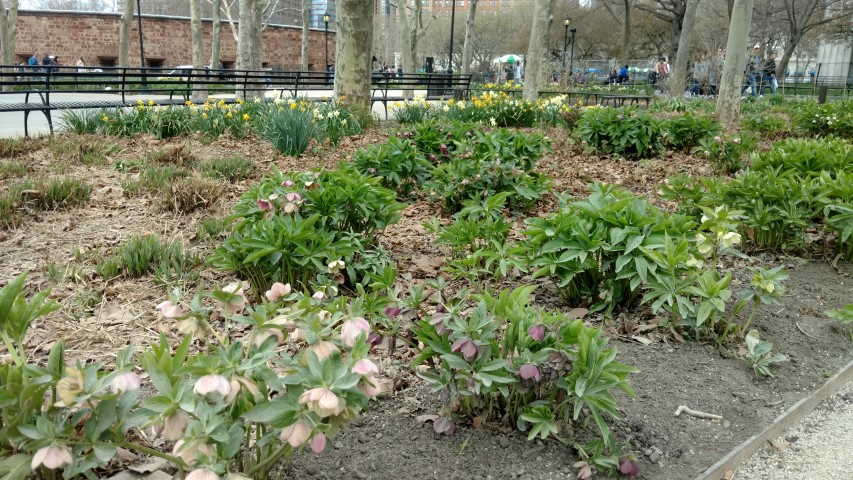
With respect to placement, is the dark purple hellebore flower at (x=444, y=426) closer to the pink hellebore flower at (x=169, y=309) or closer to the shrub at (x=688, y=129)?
the pink hellebore flower at (x=169, y=309)

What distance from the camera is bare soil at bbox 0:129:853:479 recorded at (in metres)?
2.46

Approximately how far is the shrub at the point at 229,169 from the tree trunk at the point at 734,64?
9034 mm

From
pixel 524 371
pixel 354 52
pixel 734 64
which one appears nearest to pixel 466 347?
pixel 524 371

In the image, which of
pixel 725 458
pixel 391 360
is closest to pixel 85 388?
pixel 391 360

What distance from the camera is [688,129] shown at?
8.91 m

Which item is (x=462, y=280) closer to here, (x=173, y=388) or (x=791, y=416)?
(x=791, y=416)

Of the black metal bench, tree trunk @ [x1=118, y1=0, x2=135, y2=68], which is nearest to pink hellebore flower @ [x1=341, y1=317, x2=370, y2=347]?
the black metal bench

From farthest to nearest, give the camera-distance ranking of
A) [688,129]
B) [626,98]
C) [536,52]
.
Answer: [626,98] < [536,52] < [688,129]

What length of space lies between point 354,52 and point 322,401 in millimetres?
9774

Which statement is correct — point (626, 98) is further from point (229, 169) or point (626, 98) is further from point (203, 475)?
point (203, 475)

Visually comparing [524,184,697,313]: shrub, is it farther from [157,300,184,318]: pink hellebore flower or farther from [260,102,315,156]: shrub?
[260,102,315,156]: shrub

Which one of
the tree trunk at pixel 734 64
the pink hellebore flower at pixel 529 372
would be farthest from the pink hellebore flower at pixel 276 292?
the tree trunk at pixel 734 64

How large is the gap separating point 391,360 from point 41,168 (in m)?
4.79

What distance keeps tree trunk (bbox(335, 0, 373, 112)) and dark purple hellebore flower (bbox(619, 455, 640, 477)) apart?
8845mm
